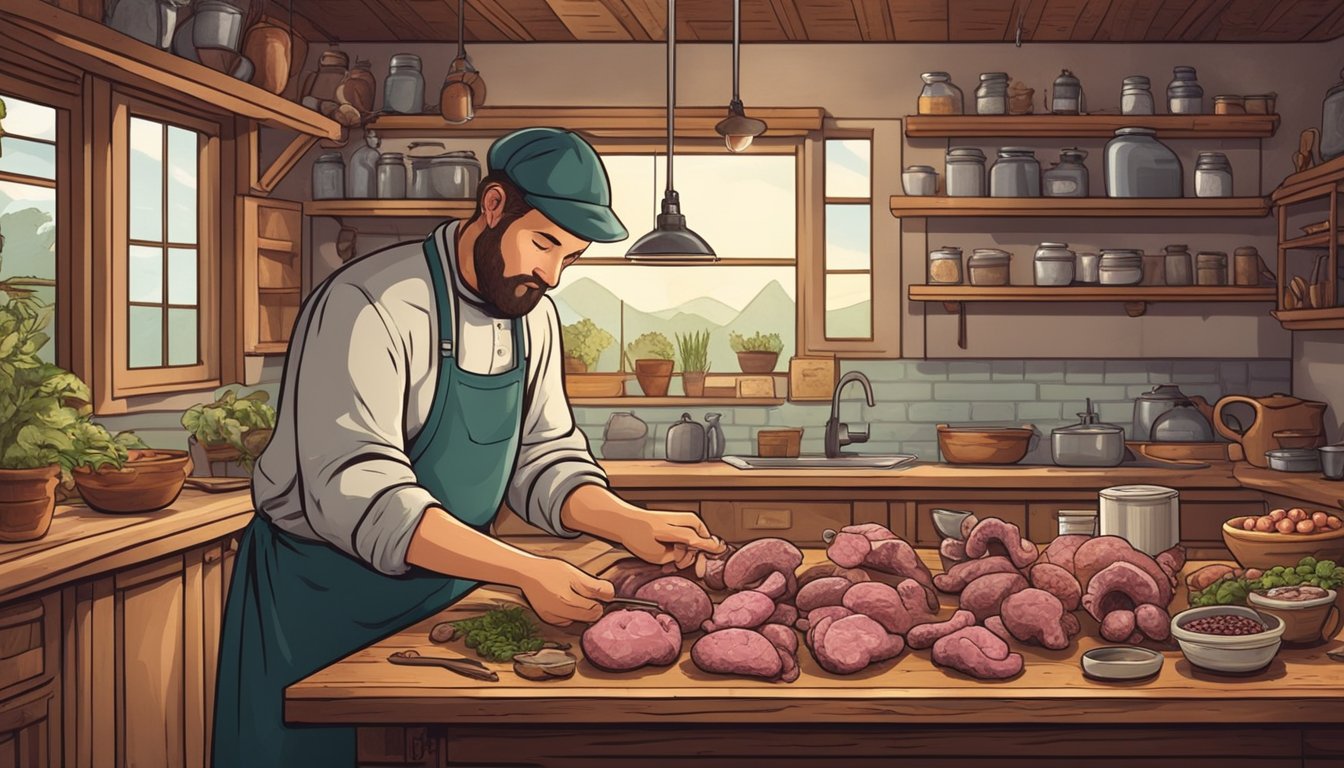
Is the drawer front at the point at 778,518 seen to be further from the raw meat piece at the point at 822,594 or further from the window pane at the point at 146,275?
the raw meat piece at the point at 822,594

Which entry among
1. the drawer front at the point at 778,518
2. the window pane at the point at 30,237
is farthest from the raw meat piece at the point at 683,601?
the drawer front at the point at 778,518

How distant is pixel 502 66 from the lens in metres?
5.46

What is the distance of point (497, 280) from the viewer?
2.55m

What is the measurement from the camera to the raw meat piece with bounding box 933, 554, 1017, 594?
2.13m

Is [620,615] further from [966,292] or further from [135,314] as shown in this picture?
[966,292]

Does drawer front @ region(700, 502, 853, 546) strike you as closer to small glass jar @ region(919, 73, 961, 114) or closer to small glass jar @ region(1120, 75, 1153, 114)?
small glass jar @ region(919, 73, 961, 114)

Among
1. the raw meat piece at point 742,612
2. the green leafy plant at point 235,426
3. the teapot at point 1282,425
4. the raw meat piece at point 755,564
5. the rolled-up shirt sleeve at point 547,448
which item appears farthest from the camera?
the teapot at point 1282,425

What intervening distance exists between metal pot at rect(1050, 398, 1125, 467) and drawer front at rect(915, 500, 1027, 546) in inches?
15.6

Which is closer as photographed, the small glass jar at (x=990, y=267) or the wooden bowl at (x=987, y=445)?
the wooden bowl at (x=987, y=445)

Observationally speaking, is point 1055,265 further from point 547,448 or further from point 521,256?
point 521,256

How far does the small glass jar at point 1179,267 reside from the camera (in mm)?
5168

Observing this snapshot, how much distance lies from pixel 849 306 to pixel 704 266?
0.73m

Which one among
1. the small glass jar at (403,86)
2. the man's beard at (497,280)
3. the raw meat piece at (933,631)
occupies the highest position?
the small glass jar at (403,86)

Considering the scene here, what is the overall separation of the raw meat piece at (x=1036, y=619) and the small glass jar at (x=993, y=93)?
372 centimetres
